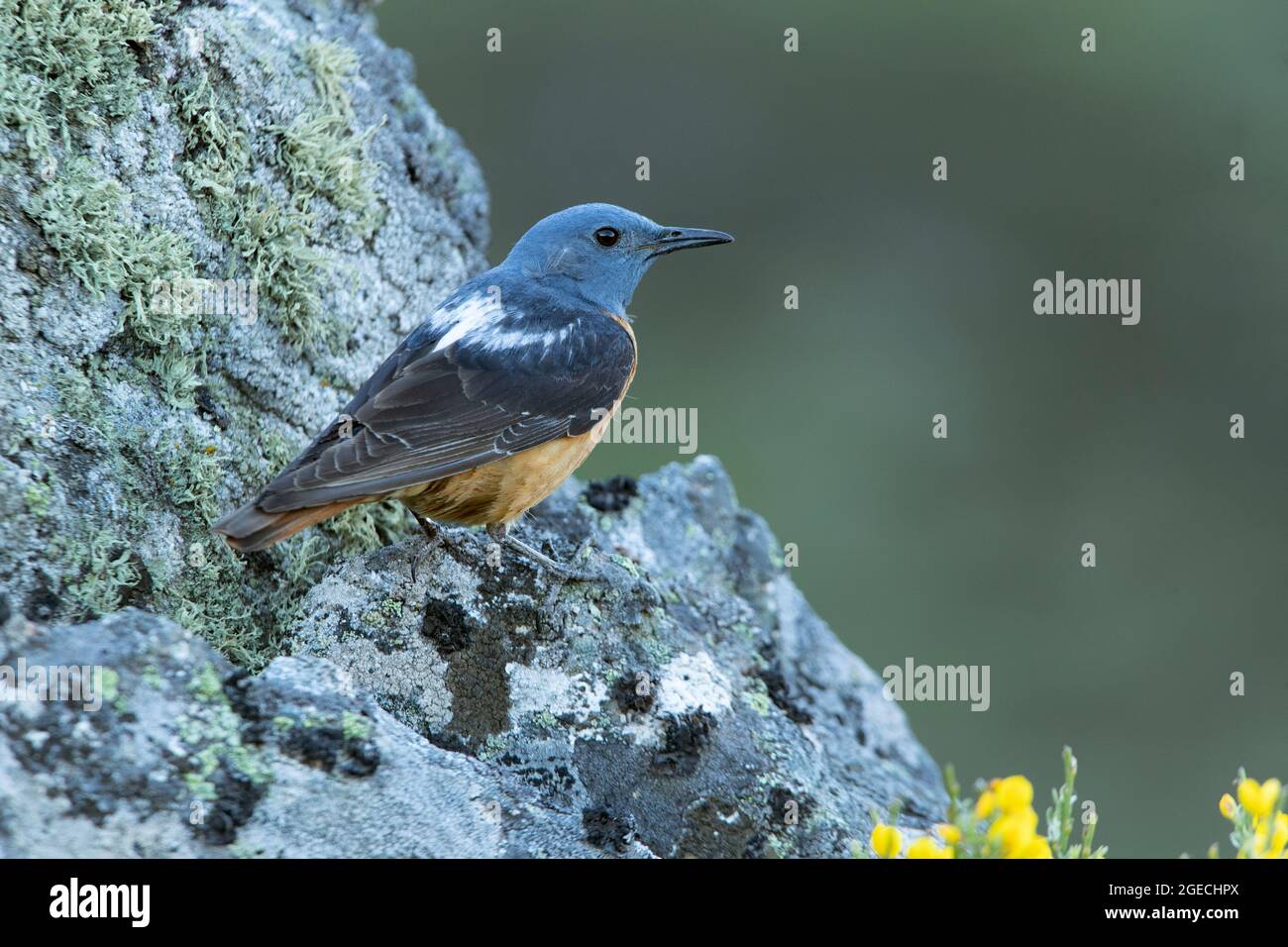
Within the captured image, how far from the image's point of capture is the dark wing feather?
485 cm

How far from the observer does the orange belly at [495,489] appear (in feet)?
17.9

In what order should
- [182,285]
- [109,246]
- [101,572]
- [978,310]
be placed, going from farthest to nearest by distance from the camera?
[978,310] → [182,285] → [109,246] → [101,572]

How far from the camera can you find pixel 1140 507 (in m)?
14.3

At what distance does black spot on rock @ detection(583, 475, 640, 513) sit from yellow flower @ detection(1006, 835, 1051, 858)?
3.43 metres

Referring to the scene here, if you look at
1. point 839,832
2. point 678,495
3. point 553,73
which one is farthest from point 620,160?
point 839,832

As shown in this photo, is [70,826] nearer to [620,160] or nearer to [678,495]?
[678,495]

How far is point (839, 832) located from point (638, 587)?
113cm

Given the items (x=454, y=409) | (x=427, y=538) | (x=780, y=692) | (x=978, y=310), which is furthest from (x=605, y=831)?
(x=978, y=310)

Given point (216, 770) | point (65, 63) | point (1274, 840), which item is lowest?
point (1274, 840)

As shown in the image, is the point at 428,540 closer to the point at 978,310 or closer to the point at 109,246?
the point at 109,246

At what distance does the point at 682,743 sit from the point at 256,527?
5.17 ft

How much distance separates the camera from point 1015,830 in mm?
3203

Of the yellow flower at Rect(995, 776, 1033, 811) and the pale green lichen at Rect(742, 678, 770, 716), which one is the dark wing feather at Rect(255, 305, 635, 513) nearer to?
the pale green lichen at Rect(742, 678, 770, 716)
